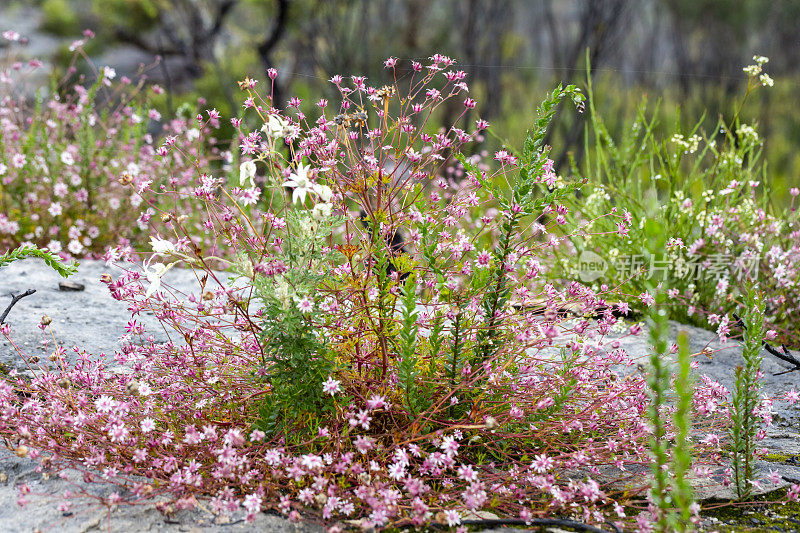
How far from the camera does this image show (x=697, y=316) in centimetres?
353

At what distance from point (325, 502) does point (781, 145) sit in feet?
38.0

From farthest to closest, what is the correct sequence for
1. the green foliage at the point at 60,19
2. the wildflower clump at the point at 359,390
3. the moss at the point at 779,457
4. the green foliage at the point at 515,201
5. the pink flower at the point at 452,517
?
the green foliage at the point at 60,19, the moss at the point at 779,457, the green foliage at the point at 515,201, the wildflower clump at the point at 359,390, the pink flower at the point at 452,517

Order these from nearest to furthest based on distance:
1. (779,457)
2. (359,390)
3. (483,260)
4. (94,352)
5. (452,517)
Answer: (452,517) < (483,260) < (359,390) < (779,457) < (94,352)

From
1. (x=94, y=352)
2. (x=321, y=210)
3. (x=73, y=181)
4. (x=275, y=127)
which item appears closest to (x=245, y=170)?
(x=275, y=127)

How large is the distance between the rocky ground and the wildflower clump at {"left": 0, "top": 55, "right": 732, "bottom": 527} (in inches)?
3.1

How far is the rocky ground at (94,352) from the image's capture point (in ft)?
5.52

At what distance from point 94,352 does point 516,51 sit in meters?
9.75

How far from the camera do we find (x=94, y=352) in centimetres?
266

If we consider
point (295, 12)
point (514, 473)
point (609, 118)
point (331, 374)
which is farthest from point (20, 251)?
point (295, 12)

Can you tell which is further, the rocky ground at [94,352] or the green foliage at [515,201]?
the green foliage at [515,201]

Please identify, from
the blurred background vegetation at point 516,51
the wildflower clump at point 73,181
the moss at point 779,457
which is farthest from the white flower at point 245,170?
the blurred background vegetation at point 516,51

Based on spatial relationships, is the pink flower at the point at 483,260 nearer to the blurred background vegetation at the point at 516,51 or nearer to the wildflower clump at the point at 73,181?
the wildflower clump at the point at 73,181

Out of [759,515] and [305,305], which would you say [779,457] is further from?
[305,305]

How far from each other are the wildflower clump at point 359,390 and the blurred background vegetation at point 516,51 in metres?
4.01
